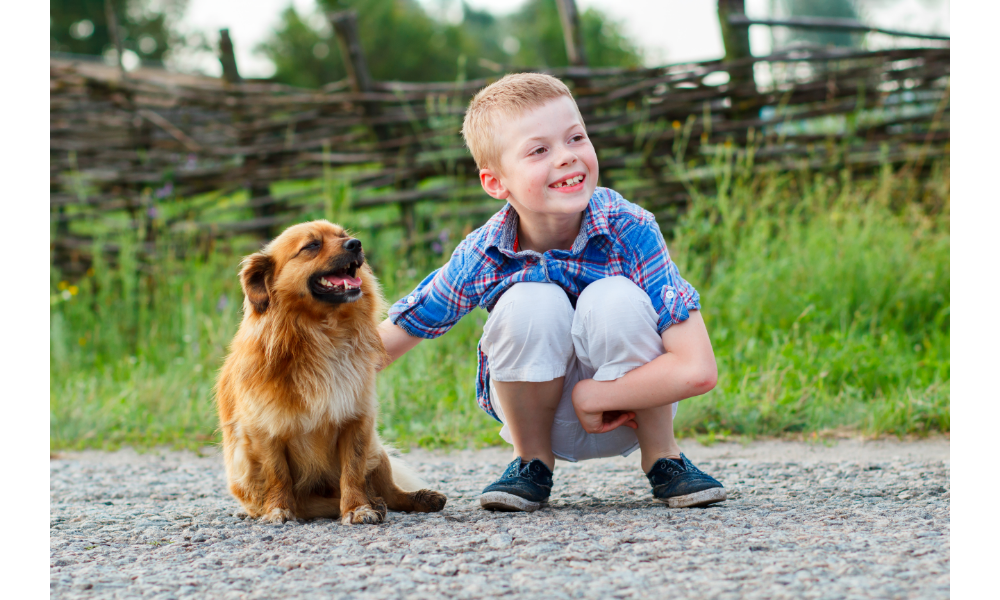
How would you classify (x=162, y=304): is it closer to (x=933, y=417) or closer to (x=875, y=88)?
(x=933, y=417)

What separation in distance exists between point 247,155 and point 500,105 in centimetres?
395

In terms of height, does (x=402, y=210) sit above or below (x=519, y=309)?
above

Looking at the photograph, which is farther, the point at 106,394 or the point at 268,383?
the point at 106,394

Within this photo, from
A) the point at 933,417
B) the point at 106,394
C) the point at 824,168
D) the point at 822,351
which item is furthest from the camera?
the point at 824,168

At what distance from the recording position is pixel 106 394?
173 inches

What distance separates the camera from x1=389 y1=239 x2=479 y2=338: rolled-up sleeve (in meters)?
2.43

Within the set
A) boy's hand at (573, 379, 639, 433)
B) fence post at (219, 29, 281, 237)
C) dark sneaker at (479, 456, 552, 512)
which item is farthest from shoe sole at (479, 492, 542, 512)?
fence post at (219, 29, 281, 237)

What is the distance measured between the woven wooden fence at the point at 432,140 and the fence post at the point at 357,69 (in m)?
0.02

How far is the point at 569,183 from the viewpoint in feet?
7.36

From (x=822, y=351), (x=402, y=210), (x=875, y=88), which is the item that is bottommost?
(x=822, y=351)

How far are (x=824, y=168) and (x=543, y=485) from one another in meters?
4.07

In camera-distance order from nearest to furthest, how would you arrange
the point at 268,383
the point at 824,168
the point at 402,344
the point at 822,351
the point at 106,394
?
the point at 268,383 → the point at 402,344 → the point at 822,351 → the point at 106,394 → the point at 824,168

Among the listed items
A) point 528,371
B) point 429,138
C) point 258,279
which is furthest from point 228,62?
point 528,371

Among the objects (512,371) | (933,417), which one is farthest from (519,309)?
(933,417)
